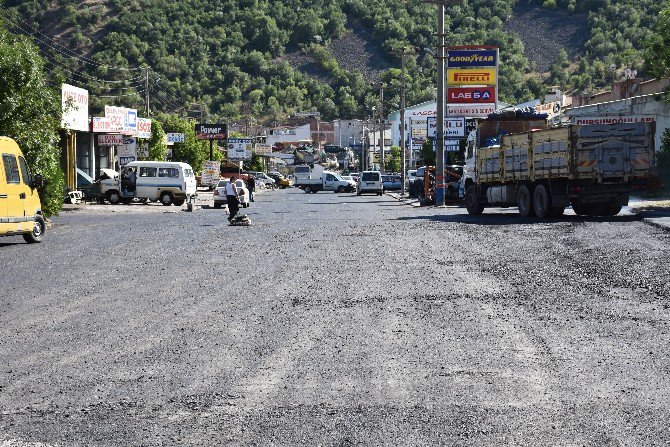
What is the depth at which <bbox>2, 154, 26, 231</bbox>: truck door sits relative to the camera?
25016 mm

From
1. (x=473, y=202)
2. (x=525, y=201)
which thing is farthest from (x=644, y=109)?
(x=525, y=201)

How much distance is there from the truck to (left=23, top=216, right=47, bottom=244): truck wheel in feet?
45.3

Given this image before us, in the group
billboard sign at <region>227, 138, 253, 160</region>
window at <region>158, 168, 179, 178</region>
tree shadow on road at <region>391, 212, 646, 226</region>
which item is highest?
billboard sign at <region>227, 138, 253, 160</region>

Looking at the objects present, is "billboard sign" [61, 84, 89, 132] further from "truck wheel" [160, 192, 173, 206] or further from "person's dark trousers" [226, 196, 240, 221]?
"person's dark trousers" [226, 196, 240, 221]

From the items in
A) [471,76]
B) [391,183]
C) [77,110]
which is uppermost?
[471,76]

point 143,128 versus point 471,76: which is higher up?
point 471,76

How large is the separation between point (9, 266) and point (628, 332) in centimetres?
1225

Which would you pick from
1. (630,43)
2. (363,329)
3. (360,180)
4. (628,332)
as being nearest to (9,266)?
(363,329)

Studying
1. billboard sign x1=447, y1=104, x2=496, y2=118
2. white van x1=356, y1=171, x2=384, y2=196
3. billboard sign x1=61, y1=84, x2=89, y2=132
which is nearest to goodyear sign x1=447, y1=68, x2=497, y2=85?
billboard sign x1=447, y1=104, x2=496, y2=118

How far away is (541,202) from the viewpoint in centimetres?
3228

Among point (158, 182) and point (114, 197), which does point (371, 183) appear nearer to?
point (114, 197)

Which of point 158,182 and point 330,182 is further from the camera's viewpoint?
point 330,182

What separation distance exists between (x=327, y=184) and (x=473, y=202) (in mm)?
56523

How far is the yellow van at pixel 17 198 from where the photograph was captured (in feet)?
81.6
